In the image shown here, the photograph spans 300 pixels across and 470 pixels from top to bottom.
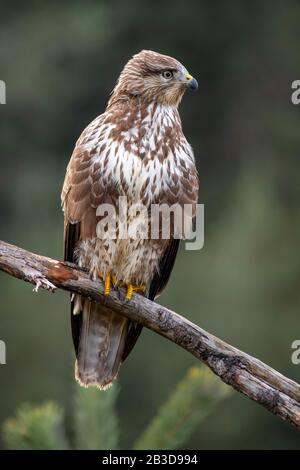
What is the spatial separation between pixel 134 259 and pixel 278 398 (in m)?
1.26

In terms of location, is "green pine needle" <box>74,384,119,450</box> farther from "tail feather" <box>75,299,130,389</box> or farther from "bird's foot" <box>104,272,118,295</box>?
"tail feather" <box>75,299,130,389</box>

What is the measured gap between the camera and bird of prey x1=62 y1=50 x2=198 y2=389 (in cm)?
628

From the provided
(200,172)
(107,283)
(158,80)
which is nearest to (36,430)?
(107,283)

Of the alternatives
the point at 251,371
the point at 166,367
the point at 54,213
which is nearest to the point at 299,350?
the point at 166,367

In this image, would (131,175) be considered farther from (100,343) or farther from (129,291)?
(100,343)

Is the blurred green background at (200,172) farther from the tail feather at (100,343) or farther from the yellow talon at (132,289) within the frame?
the yellow talon at (132,289)

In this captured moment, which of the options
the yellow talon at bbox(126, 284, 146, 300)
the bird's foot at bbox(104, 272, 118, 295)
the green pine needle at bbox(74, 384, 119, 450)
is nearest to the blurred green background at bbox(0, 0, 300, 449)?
the yellow talon at bbox(126, 284, 146, 300)

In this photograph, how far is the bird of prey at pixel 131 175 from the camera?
20.6ft

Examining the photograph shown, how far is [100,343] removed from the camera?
22.5 feet

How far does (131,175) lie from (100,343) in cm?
111

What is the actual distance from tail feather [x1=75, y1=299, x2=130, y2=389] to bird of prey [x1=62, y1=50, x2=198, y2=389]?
3 centimetres

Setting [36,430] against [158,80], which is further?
[158,80]

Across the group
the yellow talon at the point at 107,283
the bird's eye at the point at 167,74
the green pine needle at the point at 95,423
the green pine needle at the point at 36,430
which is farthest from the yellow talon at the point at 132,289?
the bird's eye at the point at 167,74
